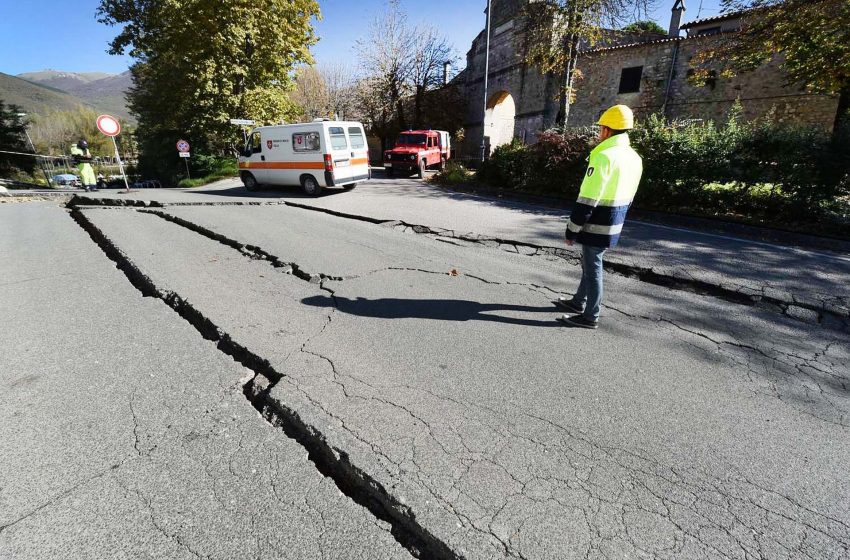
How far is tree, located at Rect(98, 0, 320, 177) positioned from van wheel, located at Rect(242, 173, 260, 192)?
765 cm

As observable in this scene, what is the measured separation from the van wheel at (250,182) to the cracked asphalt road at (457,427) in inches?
415

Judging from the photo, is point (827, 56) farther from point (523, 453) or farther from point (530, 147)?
point (523, 453)

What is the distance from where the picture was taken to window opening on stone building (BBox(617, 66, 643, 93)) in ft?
71.2

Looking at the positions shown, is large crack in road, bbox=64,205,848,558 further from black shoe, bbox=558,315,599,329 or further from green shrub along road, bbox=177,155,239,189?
green shrub along road, bbox=177,155,239,189

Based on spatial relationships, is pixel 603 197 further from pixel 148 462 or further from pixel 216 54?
pixel 216 54

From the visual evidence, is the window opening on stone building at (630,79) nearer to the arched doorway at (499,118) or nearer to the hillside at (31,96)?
the arched doorway at (499,118)

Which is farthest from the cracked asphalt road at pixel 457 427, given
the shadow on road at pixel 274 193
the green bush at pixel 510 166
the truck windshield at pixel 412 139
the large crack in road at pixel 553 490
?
the truck windshield at pixel 412 139

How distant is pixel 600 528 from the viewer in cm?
179

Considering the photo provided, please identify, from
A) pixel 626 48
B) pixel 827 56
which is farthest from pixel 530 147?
pixel 626 48

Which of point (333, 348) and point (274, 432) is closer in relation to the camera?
point (274, 432)

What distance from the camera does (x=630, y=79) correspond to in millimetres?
22078

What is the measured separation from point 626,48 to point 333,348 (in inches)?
1016

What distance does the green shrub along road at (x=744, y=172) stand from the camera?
7.28 m

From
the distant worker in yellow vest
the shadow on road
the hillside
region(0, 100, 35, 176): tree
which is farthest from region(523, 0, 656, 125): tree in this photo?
the hillside
